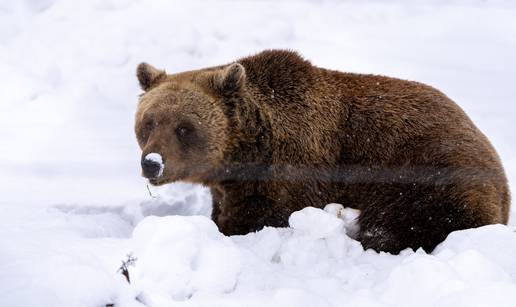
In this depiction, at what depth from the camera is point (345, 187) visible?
4.89 m

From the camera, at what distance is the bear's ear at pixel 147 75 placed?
5.31 meters

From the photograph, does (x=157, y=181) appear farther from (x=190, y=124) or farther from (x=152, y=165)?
(x=190, y=124)

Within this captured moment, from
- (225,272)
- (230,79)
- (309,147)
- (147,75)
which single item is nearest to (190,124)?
(230,79)

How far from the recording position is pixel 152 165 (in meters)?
4.50

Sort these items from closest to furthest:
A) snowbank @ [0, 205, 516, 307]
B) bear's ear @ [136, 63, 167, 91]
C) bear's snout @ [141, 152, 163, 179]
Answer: snowbank @ [0, 205, 516, 307] → bear's snout @ [141, 152, 163, 179] → bear's ear @ [136, 63, 167, 91]

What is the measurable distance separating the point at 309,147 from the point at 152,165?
121 cm

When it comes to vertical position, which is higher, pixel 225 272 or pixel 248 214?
pixel 225 272

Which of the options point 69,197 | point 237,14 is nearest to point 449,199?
point 69,197

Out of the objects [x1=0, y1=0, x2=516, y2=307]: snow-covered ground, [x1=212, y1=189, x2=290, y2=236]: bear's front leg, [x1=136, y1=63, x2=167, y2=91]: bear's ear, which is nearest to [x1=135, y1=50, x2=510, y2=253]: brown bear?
[x1=212, y1=189, x2=290, y2=236]: bear's front leg

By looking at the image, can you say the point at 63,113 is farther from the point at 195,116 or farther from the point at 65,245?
the point at 65,245

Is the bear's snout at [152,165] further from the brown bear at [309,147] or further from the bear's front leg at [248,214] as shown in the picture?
the bear's front leg at [248,214]

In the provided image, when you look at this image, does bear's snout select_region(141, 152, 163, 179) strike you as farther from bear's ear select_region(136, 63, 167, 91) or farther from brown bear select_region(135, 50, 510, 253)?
bear's ear select_region(136, 63, 167, 91)

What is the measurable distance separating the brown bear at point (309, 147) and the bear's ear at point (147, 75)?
269mm

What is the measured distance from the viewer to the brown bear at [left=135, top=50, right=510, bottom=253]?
15.2 feet
